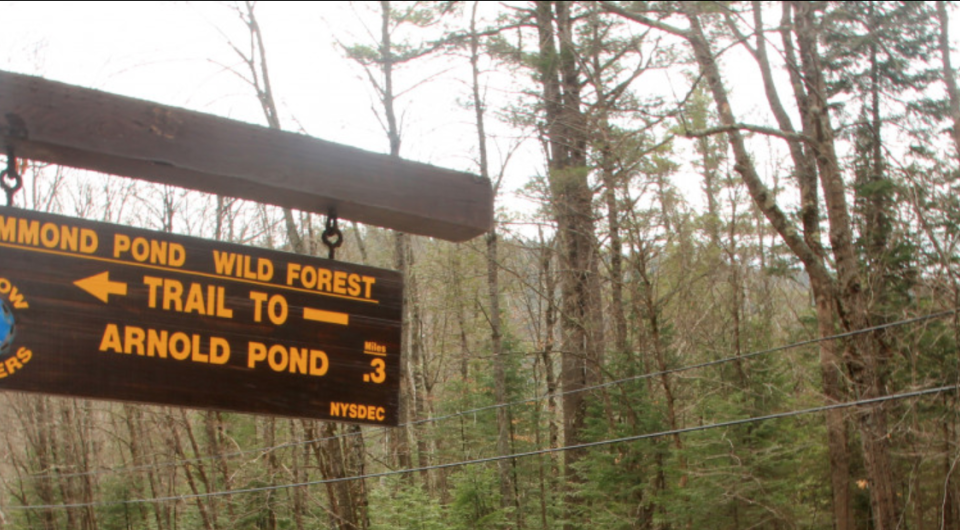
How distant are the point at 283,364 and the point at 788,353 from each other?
15.5 m

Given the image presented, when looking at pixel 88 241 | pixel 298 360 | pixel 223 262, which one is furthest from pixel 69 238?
pixel 298 360

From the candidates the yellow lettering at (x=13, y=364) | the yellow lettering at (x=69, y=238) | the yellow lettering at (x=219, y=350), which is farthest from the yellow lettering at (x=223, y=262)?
the yellow lettering at (x=13, y=364)

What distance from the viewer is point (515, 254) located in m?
24.9

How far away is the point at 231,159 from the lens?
3672 mm

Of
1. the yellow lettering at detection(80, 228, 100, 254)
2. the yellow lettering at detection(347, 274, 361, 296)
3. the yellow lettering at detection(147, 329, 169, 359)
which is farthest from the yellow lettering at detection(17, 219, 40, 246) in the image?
the yellow lettering at detection(347, 274, 361, 296)

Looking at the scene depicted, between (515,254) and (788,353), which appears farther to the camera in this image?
(515,254)

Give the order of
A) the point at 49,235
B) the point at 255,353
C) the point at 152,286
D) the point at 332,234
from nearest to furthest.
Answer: the point at 49,235 → the point at 152,286 → the point at 255,353 → the point at 332,234

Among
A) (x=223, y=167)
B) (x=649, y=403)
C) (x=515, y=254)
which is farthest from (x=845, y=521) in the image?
(x=223, y=167)

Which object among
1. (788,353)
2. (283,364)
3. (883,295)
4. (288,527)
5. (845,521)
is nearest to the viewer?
(283,364)

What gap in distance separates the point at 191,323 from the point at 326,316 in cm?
51

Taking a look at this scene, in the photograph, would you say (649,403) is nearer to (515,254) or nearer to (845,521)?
(845,521)

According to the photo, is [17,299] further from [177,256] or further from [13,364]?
[177,256]

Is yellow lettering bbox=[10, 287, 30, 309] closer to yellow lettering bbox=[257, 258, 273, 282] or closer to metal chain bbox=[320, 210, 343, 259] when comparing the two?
yellow lettering bbox=[257, 258, 273, 282]

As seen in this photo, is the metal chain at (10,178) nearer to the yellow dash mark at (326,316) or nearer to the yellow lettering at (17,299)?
the yellow lettering at (17,299)
